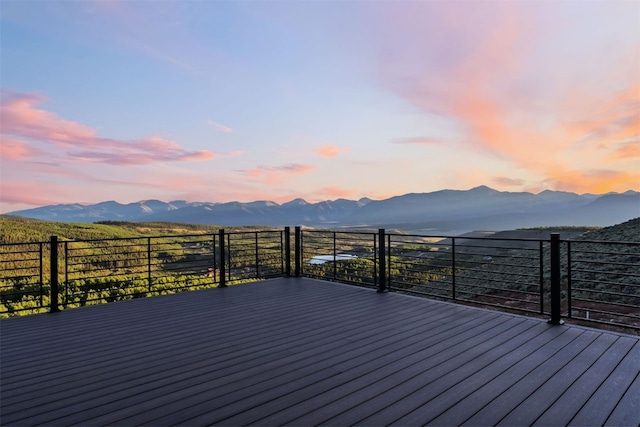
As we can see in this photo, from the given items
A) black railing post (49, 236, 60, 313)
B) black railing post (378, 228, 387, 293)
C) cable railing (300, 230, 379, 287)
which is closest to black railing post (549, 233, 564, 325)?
black railing post (378, 228, 387, 293)

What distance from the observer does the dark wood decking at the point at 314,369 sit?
75.3 inches

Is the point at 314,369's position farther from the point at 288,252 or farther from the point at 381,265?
the point at 288,252

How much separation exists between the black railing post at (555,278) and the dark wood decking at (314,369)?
5.8 inches

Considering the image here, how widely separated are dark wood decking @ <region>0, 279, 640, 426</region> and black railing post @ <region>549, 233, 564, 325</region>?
0.15 meters

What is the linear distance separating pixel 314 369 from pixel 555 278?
270cm

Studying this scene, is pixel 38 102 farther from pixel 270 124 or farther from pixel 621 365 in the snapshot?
pixel 621 365

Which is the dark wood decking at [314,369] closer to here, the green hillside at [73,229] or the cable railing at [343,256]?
the cable railing at [343,256]

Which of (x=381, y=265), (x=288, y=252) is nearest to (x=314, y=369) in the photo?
(x=381, y=265)

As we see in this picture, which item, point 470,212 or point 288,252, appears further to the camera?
point 470,212

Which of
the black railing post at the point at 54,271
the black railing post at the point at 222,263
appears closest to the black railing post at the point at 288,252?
the black railing post at the point at 222,263

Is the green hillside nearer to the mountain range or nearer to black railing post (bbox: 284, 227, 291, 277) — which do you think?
black railing post (bbox: 284, 227, 291, 277)

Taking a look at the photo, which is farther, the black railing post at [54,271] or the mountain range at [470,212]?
the mountain range at [470,212]

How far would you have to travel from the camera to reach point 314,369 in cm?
249

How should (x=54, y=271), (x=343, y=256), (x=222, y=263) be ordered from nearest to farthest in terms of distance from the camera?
(x=54, y=271) < (x=222, y=263) < (x=343, y=256)
